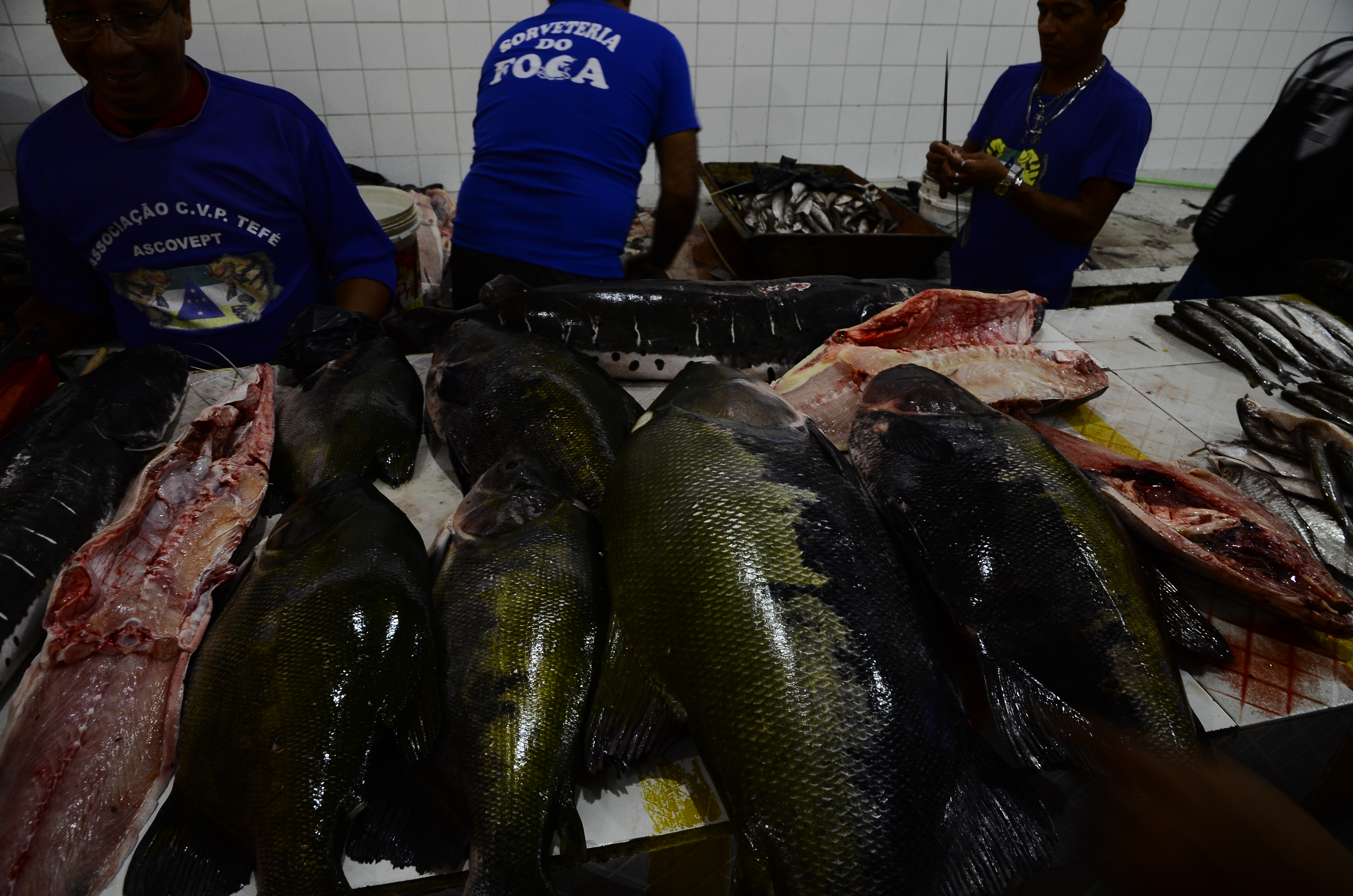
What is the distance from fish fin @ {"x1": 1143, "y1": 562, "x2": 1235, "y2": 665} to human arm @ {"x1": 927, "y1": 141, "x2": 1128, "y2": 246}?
233 cm

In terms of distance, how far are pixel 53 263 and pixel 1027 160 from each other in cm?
426

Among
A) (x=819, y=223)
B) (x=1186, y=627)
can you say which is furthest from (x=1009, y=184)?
(x=1186, y=627)

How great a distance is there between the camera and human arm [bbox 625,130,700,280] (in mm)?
3373

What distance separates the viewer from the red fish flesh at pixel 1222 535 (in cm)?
153

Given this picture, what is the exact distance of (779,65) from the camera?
19.1ft

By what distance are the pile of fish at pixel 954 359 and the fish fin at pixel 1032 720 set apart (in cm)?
88

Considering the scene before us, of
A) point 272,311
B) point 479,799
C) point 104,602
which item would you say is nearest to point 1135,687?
point 479,799

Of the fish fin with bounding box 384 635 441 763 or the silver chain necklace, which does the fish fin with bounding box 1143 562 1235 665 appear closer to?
the fish fin with bounding box 384 635 441 763

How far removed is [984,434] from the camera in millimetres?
1698

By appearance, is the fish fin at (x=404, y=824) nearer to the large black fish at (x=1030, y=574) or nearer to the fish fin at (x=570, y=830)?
the fish fin at (x=570, y=830)

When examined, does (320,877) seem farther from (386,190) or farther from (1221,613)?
(386,190)

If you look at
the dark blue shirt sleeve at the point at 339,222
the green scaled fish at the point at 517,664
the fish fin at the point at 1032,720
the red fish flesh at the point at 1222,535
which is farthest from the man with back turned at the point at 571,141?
the fish fin at the point at 1032,720

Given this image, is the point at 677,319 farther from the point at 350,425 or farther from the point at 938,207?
the point at 938,207

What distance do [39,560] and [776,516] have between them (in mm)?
1601
